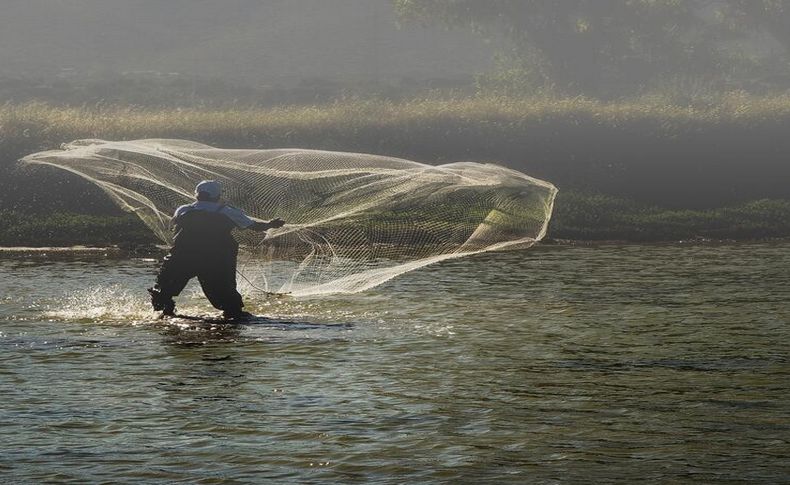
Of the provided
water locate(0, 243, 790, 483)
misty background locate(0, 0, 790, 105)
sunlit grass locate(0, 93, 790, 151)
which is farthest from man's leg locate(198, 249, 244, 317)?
misty background locate(0, 0, 790, 105)

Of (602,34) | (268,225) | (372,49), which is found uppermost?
(372,49)

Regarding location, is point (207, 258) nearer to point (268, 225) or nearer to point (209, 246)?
point (209, 246)

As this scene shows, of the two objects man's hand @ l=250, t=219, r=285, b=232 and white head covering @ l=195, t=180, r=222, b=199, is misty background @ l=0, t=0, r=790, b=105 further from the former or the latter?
man's hand @ l=250, t=219, r=285, b=232

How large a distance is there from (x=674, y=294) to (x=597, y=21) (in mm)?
53782

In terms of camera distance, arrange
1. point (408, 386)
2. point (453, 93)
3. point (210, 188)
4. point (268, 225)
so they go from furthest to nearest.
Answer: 1. point (453, 93)
2. point (210, 188)
3. point (268, 225)
4. point (408, 386)

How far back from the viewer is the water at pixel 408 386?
41.9ft

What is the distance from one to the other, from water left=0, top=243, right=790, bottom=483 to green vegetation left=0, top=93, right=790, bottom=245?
441 inches

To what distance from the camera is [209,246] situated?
19812mm

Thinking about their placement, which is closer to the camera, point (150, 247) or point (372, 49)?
point (150, 247)

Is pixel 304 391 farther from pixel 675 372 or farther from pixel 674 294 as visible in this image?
pixel 674 294

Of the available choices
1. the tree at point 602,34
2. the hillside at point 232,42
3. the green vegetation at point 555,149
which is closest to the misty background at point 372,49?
the tree at point 602,34

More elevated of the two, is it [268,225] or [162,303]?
[268,225]

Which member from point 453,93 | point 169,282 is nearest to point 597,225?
point 169,282

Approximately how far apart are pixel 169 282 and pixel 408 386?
5447 mm
